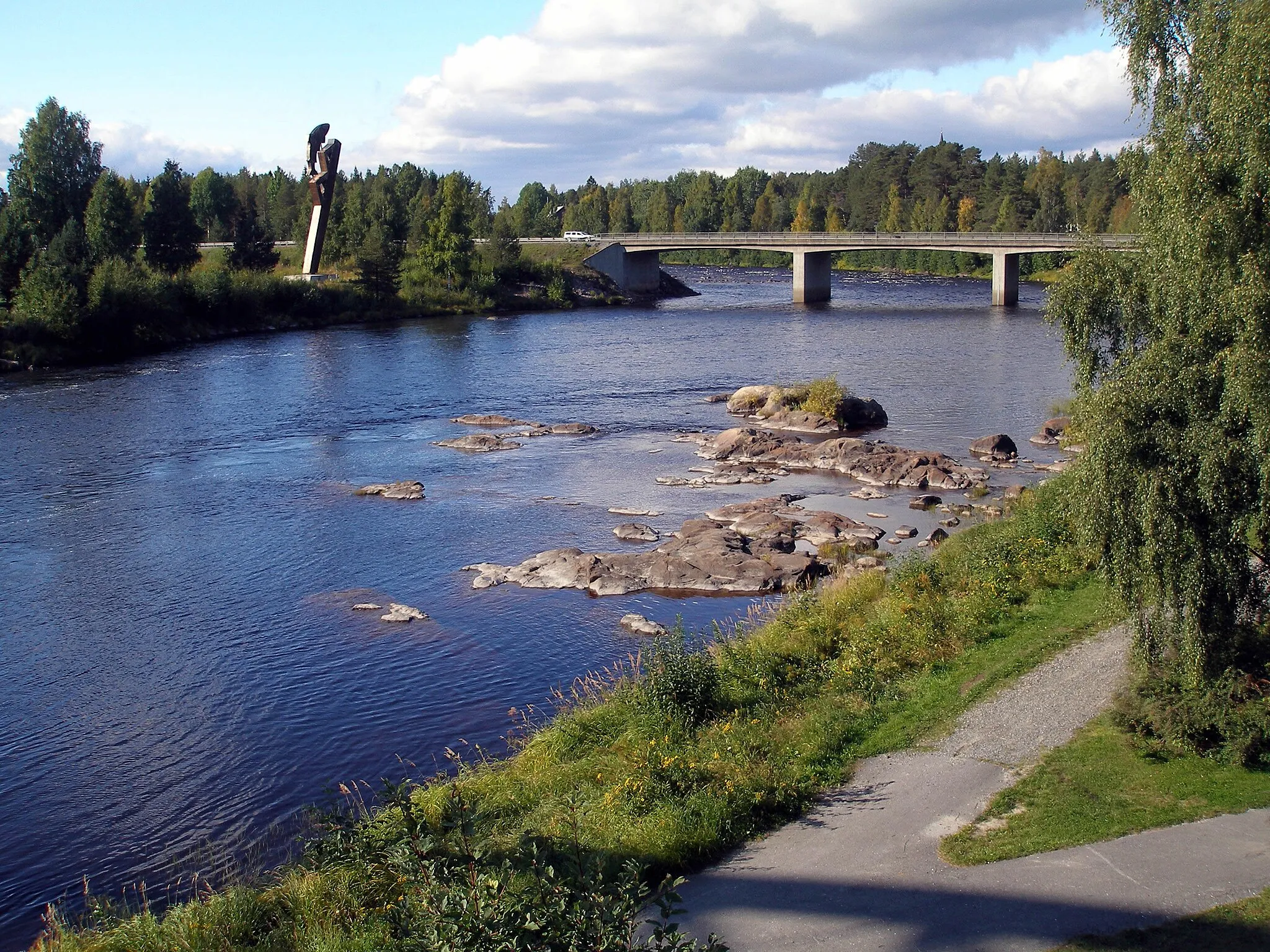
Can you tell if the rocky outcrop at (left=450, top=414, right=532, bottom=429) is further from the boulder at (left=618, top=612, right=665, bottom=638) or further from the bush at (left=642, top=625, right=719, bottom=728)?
the bush at (left=642, top=625, right=719, bottom=728)

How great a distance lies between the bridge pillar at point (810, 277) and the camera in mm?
104000

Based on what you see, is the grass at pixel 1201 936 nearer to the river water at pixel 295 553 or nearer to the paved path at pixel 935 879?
the paved path at pixel 935 879

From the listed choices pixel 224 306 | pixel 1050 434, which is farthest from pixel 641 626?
pixel 224 306

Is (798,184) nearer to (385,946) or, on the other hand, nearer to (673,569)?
(673,569)

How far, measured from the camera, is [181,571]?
1128 inches

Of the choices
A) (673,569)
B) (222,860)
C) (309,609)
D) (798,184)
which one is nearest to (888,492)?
(673,569)

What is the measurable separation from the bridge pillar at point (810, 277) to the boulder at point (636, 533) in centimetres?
7470

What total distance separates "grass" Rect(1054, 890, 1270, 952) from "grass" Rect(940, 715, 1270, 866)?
5.53ft

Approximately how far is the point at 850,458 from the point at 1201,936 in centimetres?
2954

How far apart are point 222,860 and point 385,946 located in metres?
6.13

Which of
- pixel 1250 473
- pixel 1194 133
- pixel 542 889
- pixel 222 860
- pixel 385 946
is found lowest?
pixel 222 860

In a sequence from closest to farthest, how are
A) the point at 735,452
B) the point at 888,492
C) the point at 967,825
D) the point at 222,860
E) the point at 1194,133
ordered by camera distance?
the point at 967,825
the point at 1194,133
the point at 222,860
the point at 888,492
the point at 735,452

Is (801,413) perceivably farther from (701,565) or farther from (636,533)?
(701,565)

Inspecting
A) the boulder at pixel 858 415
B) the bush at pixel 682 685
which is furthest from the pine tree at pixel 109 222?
the bush at pixel 682 685
